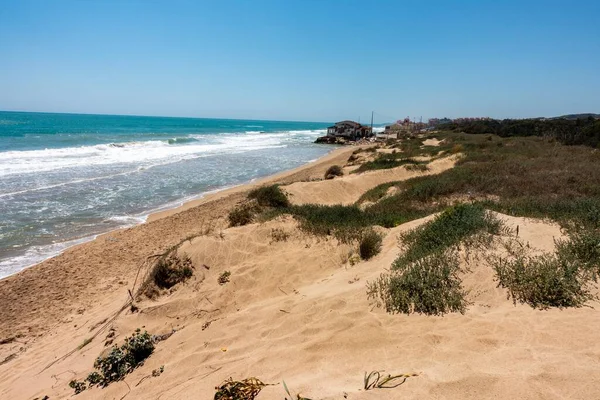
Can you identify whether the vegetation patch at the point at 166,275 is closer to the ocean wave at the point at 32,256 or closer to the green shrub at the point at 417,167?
the ocean wave at the point at 32,256

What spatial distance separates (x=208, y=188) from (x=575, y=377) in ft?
64.9

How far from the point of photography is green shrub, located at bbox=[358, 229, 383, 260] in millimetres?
7043

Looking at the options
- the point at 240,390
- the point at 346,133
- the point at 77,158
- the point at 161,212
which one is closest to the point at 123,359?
the point at 240,390

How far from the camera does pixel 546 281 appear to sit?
459 centimetres

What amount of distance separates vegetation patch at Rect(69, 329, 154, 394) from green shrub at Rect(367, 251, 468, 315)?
3.56 meters

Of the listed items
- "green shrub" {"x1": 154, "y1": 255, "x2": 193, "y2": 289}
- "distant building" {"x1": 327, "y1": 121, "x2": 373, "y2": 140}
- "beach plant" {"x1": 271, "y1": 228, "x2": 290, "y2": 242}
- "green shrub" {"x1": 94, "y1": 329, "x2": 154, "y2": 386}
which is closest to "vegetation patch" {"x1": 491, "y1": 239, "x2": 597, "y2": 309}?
"beach plant" {"x1": 271, "y1": 228, "x2": 290, "y2": 242}

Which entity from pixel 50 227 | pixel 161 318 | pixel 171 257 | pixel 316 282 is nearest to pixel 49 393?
pixel 161 318

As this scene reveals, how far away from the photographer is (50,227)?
1273 centimetres

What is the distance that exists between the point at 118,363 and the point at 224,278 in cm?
246

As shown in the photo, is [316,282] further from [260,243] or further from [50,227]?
[50,227]

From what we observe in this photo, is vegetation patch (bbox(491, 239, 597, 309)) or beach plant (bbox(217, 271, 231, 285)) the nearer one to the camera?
vegetation patch (bbox(491, 239, 597, 309))

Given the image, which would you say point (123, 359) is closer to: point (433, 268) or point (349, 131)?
point (433, 268)

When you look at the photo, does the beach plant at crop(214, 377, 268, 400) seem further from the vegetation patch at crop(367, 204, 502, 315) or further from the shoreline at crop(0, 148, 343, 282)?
the shoreline at crop(0, 148, 343, 282)

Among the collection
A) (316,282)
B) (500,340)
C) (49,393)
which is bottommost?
(49,393)
